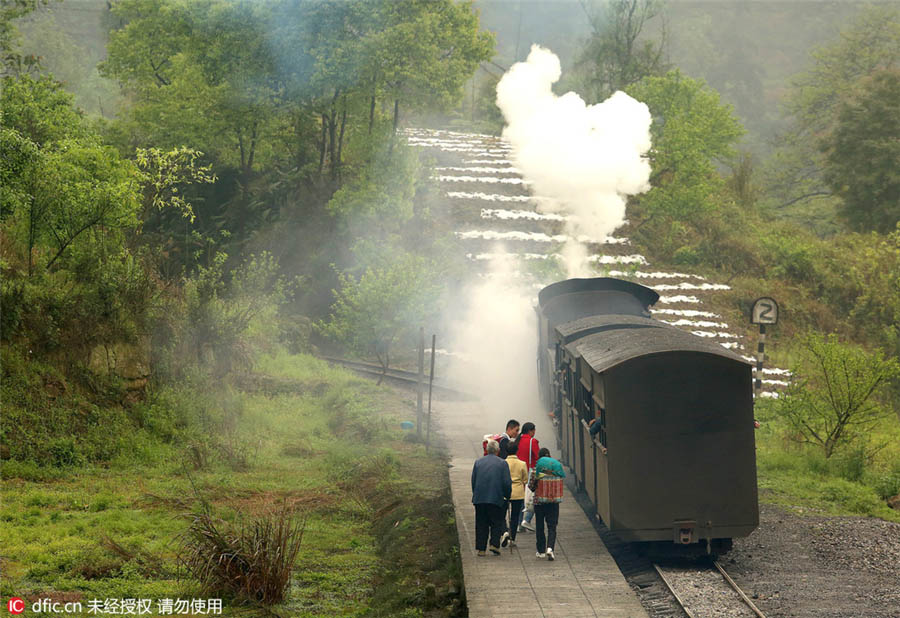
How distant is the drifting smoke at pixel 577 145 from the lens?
129ft

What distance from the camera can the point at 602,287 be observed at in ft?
75.2

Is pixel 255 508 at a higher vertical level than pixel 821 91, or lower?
lower

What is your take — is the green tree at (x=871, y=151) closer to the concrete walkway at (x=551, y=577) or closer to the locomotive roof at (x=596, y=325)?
the locomotive roof at (x=596, y=325)

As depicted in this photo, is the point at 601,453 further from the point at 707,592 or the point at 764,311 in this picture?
the point at 764,311

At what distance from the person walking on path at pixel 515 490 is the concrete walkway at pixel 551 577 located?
0.87 feet

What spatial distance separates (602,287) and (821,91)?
50978 millimetres

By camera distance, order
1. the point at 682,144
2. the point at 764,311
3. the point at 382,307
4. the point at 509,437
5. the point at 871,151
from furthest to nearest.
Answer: the point at 871,151 < the point at 682,144 < the point at 382,307 < the point at 764,311 < the point at 509,437

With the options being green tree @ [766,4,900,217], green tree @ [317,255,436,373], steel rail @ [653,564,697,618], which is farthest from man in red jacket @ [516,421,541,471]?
green tree @ [766,4,900,217]

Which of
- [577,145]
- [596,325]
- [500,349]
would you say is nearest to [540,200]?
[577,145]

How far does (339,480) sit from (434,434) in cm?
526

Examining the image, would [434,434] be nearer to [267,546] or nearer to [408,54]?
[267,546]

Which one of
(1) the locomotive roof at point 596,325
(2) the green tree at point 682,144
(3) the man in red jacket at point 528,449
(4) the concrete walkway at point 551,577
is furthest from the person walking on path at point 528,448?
(2) the green tree at point 682,144

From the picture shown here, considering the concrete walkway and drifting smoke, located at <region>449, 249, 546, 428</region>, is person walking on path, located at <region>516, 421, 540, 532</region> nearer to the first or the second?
the concrete walkway

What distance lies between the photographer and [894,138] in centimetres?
4872
